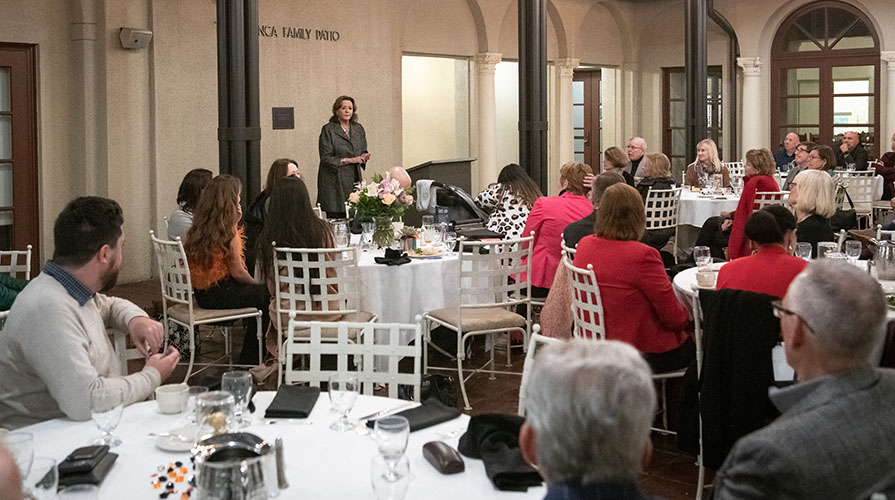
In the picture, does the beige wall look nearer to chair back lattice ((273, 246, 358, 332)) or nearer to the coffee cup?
chair back lattice ((273, 246, 358, 332))

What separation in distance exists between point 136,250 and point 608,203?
6967mm

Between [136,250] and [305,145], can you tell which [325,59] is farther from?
[136,250]

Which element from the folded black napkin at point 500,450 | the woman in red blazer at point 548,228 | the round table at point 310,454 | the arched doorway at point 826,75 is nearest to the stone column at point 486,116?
the arched doorway at point 826,75

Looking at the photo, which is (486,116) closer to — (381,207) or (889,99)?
(889,99)

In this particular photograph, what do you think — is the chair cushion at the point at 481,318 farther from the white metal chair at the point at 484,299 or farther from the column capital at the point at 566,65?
the column capital at the point at 566,65

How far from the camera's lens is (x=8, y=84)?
31.8 feet

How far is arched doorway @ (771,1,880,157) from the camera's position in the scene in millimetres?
17141

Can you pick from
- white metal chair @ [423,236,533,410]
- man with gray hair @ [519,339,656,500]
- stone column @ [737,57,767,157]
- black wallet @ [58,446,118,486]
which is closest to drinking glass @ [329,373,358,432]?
black wallet @ [58,446,118,486]

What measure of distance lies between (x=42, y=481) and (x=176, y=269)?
4188 millimetres

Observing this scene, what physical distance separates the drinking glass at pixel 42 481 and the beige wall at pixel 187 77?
817cm

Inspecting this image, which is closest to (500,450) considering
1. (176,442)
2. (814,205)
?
(176,442)

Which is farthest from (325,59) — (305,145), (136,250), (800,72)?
(800,72)

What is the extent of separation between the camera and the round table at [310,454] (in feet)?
8.39

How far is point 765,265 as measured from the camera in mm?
4328
